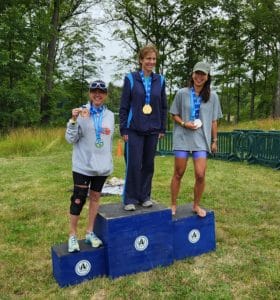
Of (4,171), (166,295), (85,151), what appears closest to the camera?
(166,295)

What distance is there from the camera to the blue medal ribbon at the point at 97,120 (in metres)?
3.46

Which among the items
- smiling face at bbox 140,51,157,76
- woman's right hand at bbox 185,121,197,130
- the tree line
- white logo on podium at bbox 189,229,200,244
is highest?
the tree line

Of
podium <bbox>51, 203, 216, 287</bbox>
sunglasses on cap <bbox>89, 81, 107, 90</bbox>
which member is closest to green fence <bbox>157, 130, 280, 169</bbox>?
podium <bbox>51, 203, 216, 287</bbox>

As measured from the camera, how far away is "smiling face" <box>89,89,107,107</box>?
3469 mm

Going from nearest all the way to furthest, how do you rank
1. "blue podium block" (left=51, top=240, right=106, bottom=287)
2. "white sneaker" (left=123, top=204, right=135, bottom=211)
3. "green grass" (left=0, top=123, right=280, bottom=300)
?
1. "green grass" (left=0, top=123, right=280, bottom=300)
2. "blue podium block" (left=51, top=240, right=106, bottom=287)
3. "white sneaker" (left=123, top=204, right=135, bottom=211)

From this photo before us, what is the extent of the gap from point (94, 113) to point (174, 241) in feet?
4.78

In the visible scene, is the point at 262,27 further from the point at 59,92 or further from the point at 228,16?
the point at 59,92

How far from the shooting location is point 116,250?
11.5ft

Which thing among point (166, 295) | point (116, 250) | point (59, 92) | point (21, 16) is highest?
point (21, 16)

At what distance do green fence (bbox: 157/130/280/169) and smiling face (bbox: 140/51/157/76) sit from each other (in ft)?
21.3

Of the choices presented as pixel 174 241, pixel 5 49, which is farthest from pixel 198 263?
pixel 5 49

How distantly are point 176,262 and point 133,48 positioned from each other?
22149 millimetres

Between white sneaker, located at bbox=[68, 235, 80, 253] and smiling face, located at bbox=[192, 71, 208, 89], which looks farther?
smiling face, located at bbox=[192, 71, 208, 89]

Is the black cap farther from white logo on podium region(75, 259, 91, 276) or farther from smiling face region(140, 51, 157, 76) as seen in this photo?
white logo on podium region(75, 259, 91, 276)
